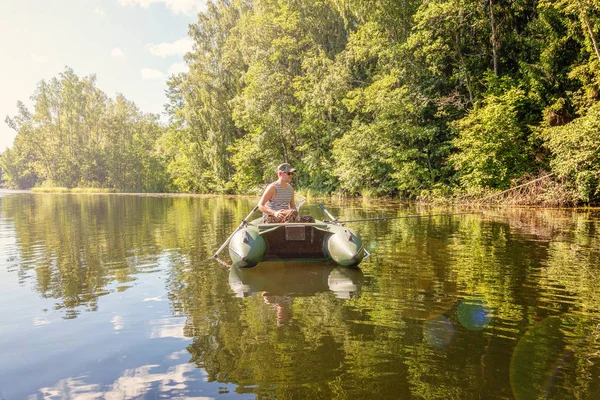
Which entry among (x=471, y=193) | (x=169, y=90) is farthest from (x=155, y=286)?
(x=169, y=90)

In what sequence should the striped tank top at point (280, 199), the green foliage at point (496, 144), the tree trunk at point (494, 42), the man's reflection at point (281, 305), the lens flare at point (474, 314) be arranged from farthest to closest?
the tree trunk at point (494, 42)
the green foliage at point (496, 144)
the striped tank top at point (280, 199)
the man's reflection at point (281, 305)
the lens flare at point (474, 314)

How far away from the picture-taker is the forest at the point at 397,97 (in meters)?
15.5


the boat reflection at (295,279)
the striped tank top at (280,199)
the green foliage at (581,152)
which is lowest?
the boat reflection at (295,279)

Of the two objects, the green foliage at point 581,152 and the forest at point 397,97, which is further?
the forest at point 397,97

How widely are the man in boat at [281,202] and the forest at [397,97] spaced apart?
10.9 m

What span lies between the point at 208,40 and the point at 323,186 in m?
17.8

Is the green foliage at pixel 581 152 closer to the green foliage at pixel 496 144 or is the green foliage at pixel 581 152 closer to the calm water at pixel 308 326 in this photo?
the green foliage at pixel 496 144

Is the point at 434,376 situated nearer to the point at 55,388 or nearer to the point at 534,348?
the point at 534,348

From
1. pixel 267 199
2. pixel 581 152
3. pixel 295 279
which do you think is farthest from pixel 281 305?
pixel 581 152

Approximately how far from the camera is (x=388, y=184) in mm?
22500

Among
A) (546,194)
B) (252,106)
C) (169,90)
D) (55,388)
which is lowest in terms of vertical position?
(55,388)

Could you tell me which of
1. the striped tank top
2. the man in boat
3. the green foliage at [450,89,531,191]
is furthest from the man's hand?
the green foliage at [450,89,531,191]

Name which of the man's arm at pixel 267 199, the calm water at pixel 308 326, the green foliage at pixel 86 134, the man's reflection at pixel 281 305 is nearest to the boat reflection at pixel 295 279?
the calm water at pixel 308 326

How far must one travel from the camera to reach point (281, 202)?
7559mm
